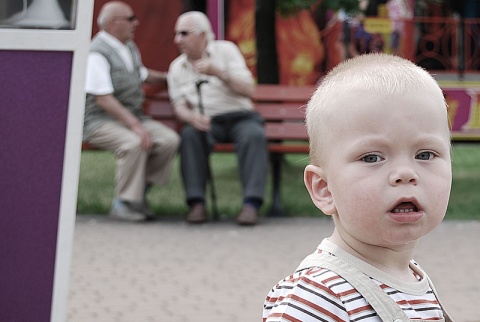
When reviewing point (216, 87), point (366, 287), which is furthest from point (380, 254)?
point (216, 87)

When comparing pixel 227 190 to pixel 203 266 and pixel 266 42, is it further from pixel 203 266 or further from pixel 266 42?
pixel 203 266

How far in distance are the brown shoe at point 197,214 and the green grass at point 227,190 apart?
1.46ft

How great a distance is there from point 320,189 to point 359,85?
22cm

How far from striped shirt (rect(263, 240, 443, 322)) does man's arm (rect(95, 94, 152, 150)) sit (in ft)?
22.0

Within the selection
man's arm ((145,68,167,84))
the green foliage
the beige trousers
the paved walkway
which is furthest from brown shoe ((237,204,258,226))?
the green foliage

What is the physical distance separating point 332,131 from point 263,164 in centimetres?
661

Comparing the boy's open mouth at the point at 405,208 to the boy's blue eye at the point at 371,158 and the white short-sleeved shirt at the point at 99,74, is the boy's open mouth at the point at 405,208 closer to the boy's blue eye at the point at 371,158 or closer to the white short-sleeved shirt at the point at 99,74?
the boy's blue eye at the point at 371,158

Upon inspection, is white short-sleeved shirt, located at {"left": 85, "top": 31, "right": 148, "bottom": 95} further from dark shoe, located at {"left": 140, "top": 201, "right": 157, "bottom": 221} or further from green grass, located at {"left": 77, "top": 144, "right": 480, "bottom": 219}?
green grass, located at {"left": 77, "top": 144, "right": 480, "bottom": 219}

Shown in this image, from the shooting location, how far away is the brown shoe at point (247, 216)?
8.34 meters

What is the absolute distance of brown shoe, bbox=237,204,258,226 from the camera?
8.34 metres

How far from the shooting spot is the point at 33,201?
376cm

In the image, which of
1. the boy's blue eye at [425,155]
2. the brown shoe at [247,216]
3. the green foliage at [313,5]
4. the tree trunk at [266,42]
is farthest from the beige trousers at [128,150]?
the boy's blue eye at [425,155]

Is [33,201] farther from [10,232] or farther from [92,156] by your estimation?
[92,156]

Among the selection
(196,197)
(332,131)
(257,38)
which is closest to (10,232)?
(332,131)
